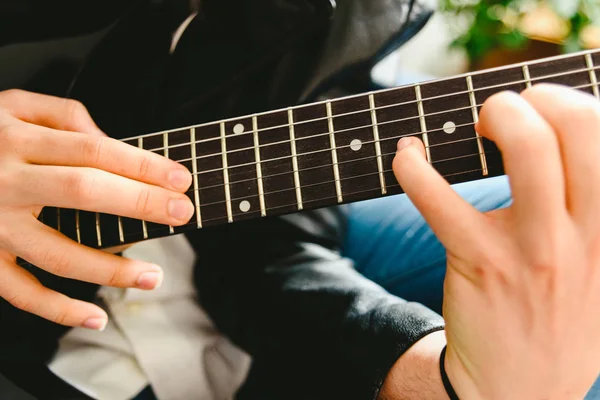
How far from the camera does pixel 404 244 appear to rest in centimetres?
84

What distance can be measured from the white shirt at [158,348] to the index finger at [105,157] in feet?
0.74

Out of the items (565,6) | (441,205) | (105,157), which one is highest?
(565,6)

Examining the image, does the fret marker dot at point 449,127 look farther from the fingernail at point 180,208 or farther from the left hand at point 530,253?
the fingernail at point 180,208

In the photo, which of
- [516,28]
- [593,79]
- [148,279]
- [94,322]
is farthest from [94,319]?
[516,28]

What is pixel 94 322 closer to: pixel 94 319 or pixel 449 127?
pixel 94 319

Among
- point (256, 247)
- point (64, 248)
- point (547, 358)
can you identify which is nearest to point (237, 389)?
point (256, 247)

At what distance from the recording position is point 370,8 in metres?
0.67

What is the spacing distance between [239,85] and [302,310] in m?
0.37

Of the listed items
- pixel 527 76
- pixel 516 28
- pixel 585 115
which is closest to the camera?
pixel 585 115

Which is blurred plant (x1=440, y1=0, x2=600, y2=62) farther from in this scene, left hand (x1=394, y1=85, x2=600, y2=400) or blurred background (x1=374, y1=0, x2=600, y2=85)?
left hand (x1=394, y1=85, x2=600, y2=400)

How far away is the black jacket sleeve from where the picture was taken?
61 centimetres

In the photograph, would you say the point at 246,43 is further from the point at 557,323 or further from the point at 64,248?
the point at 557,323

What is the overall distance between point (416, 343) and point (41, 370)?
0.54 m

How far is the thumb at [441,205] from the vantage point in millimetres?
399
